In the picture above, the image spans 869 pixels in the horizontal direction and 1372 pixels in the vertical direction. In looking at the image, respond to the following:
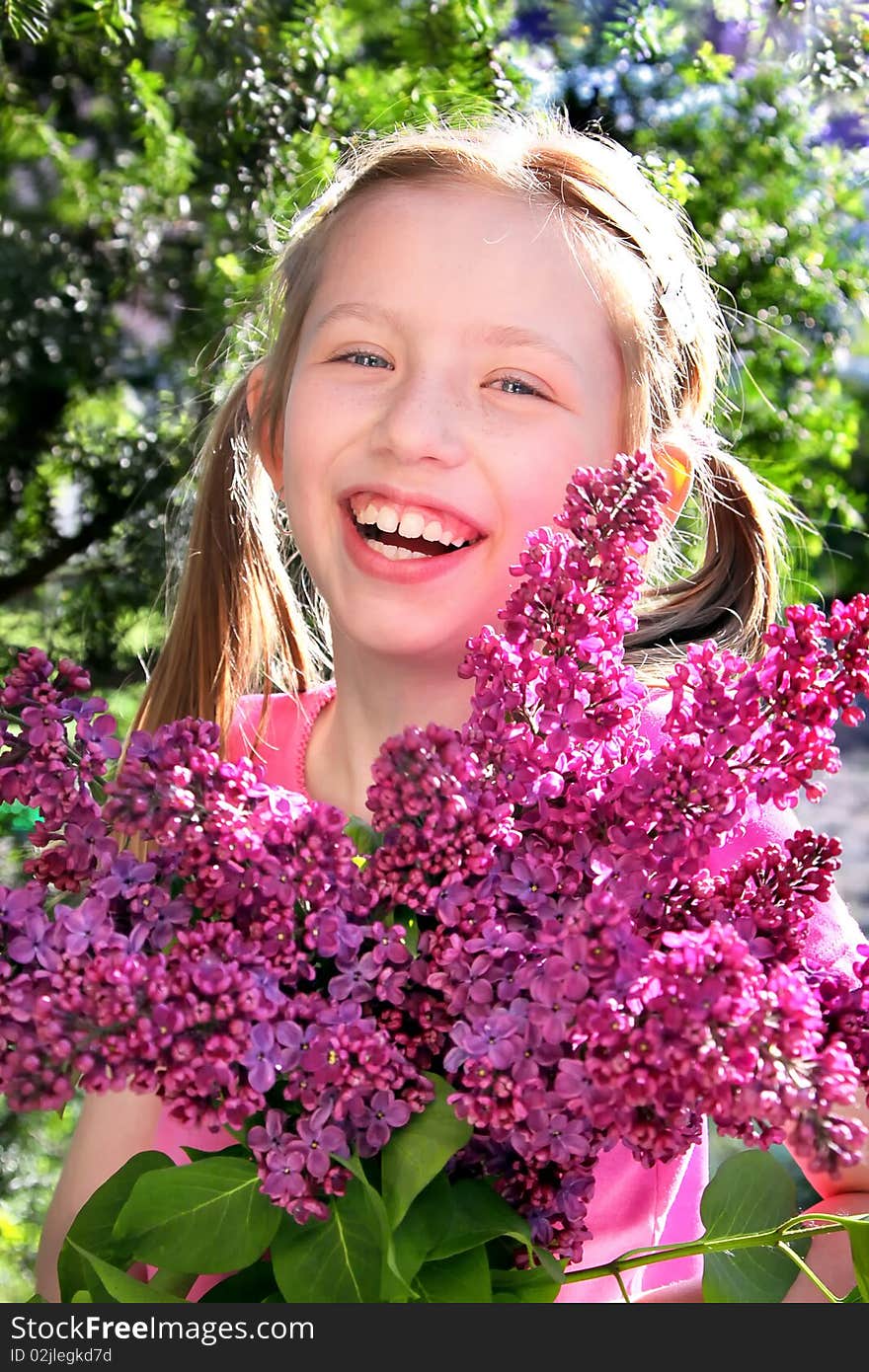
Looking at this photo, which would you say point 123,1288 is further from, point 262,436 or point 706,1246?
point 262,436

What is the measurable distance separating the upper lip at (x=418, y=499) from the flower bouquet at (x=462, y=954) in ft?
1.01

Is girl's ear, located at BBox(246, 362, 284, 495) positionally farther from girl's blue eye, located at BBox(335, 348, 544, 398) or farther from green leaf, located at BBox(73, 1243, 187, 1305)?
green leaf, located at BBox(73, 1243, 187, 1305)

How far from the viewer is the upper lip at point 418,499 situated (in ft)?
2.97

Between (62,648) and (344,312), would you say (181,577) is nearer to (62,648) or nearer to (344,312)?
(344,312)

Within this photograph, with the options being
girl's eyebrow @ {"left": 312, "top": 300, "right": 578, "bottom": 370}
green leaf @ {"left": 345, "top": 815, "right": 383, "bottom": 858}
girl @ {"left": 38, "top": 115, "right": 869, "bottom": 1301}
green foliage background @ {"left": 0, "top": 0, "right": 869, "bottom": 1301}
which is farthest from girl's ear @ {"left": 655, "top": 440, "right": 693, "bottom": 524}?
green leaf @ {"left": 345, "top": 815, "right": 383, "bottom": 858}

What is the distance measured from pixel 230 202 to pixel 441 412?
81 centimetres

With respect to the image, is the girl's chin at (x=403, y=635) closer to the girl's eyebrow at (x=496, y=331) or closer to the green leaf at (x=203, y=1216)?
the girl's eyebrow at (x=496, y=331)

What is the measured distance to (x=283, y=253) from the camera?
4.16ft

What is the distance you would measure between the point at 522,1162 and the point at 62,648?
50.9 inches

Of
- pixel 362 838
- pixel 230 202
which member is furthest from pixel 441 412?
pixel 230 202

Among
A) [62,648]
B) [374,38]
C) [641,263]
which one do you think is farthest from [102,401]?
[641,263]

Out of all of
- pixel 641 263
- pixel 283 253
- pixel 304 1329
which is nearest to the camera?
pixel 304 1329

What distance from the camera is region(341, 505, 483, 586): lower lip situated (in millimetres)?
932

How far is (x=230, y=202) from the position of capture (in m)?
1.60
